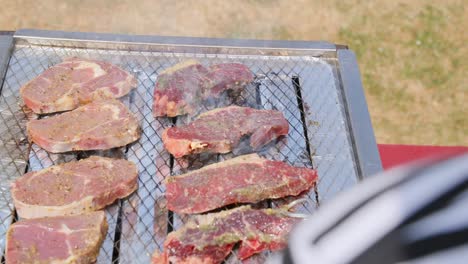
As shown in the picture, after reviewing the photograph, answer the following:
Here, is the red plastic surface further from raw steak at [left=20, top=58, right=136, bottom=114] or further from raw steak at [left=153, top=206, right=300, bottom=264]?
raw steak at [left=20, top=58, right=136, bottom=114]

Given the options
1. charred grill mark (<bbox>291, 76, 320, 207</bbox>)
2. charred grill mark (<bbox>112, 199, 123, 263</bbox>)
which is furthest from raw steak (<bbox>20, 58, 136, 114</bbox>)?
charred grill mark (<bbox>291, 76, 320, 207</bbox>)

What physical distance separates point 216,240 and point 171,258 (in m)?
0.23

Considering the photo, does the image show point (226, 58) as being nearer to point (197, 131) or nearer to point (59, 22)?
point (197, 131)

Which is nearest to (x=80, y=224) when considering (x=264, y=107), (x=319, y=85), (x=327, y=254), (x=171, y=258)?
(x=171, y=258)

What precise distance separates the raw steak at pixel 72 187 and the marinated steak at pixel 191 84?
45 cm

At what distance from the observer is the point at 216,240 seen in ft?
8.59

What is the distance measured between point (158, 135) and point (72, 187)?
57 cm

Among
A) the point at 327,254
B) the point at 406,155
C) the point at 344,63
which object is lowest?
the point at 406,155

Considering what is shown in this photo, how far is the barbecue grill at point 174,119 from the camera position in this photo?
9.11 ft

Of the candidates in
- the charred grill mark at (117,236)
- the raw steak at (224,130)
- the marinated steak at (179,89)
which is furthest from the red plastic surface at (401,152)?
the charred grill mark at (117,236)

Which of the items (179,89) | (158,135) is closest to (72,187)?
(158,135)

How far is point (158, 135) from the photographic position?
10.2 ft

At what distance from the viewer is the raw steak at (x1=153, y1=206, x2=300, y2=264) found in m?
2.57

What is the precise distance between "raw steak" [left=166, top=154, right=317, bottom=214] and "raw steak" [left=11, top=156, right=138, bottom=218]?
0.83ft
